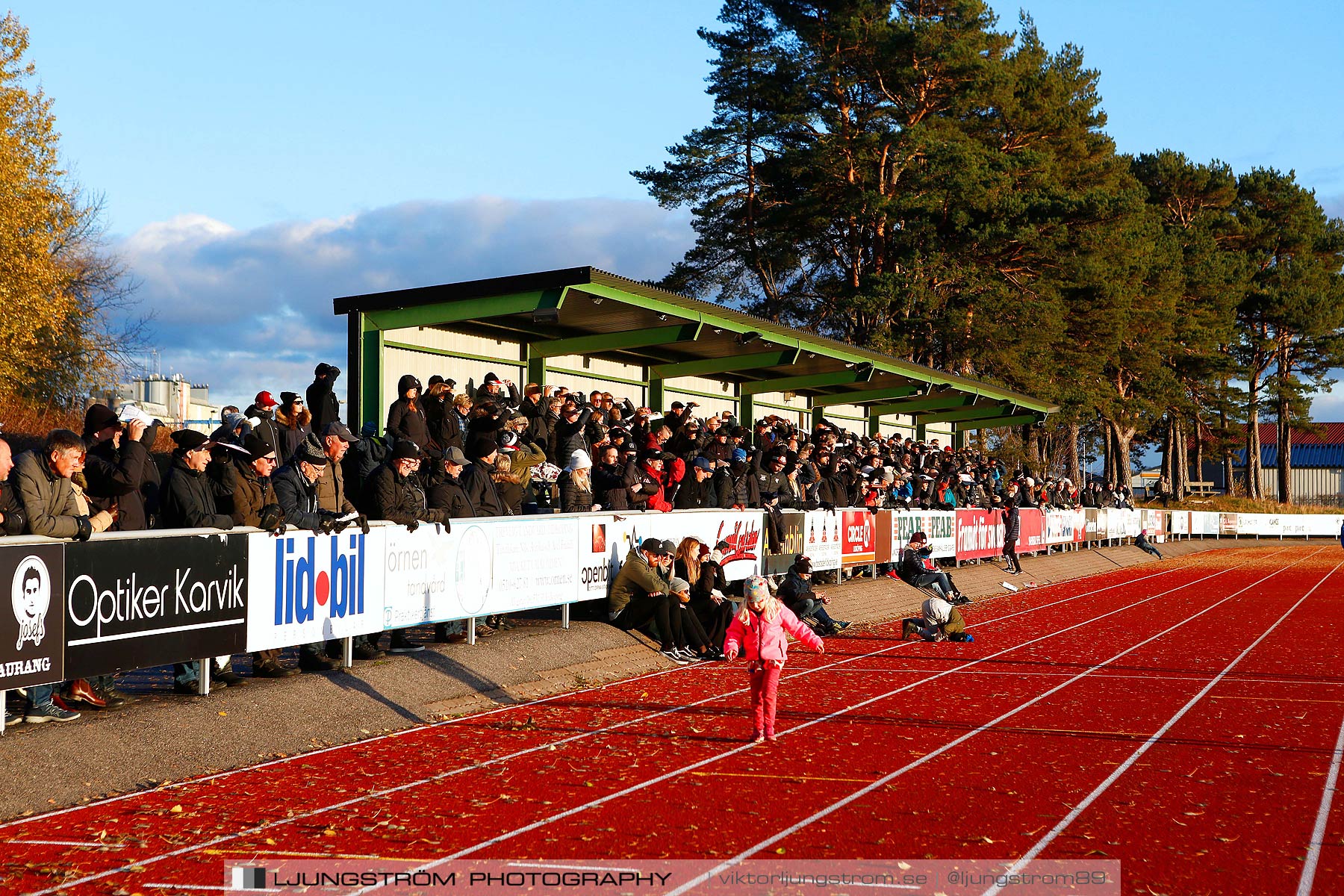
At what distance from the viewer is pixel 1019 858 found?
7.68 meters

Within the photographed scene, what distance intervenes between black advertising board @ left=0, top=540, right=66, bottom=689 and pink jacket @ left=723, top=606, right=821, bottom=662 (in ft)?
19.0

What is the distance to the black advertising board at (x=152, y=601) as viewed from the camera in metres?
9.40

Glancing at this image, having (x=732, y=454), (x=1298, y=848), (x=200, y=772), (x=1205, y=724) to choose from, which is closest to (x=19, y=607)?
(x=200, y=772)

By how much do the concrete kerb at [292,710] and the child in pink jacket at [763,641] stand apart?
3.26 m

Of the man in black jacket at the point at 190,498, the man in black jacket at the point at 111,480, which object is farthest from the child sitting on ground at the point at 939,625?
the man in black jacket at the point at 111,480

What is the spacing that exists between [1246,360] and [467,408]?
8178 cm

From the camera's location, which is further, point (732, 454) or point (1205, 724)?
point (732, 454)

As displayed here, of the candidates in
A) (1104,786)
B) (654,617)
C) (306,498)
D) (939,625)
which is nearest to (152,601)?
(306,498)

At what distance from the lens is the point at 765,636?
11828 mm

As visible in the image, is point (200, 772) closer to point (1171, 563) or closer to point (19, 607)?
point (19, 607)

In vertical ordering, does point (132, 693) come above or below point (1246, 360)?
below

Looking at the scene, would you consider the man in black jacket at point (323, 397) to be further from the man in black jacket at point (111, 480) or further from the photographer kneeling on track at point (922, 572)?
the photographer kneeling on track at point (922, 572)

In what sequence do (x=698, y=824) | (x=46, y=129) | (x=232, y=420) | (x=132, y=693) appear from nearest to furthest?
(x=698, y=824) → (x=132, y=693) → (x=232, y=420) → (x=46, y=129)

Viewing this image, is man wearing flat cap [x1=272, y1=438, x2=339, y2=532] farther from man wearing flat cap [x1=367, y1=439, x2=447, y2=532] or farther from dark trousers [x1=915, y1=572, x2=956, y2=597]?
dark trousers [x1=915, y1=572, x2=956, y2=597]
